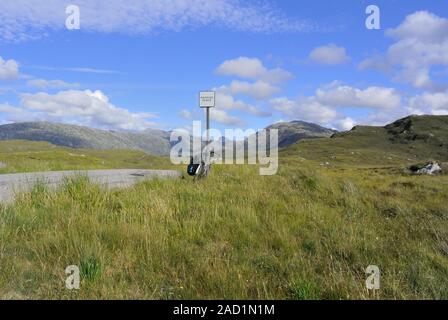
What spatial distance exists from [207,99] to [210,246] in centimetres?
772

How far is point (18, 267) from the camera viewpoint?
5152 mm

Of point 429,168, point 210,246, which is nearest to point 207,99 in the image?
point 210,246

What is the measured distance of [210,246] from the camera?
6.43 metres

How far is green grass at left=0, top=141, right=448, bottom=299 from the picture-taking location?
15.8 feet

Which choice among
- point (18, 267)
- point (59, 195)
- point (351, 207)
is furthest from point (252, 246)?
point (59, 195)

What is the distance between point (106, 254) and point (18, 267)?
44.3 inches

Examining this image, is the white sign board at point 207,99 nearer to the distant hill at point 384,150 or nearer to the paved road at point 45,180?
the paved road at point 45,180

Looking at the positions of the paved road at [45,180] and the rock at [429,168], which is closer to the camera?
the paved road at [45,180]

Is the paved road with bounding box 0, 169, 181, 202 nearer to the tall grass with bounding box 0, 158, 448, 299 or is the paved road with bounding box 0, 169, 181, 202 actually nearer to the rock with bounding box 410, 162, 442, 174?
the tall grass with bounding box 0, 158, 448, 299

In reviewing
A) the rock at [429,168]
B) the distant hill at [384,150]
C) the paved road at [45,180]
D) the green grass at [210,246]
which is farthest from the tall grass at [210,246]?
the distant hill at [384,150]

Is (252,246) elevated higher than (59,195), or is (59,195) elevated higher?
(59,195)

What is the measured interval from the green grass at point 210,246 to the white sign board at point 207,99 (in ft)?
13.1

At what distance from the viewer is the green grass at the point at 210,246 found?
481 cm
